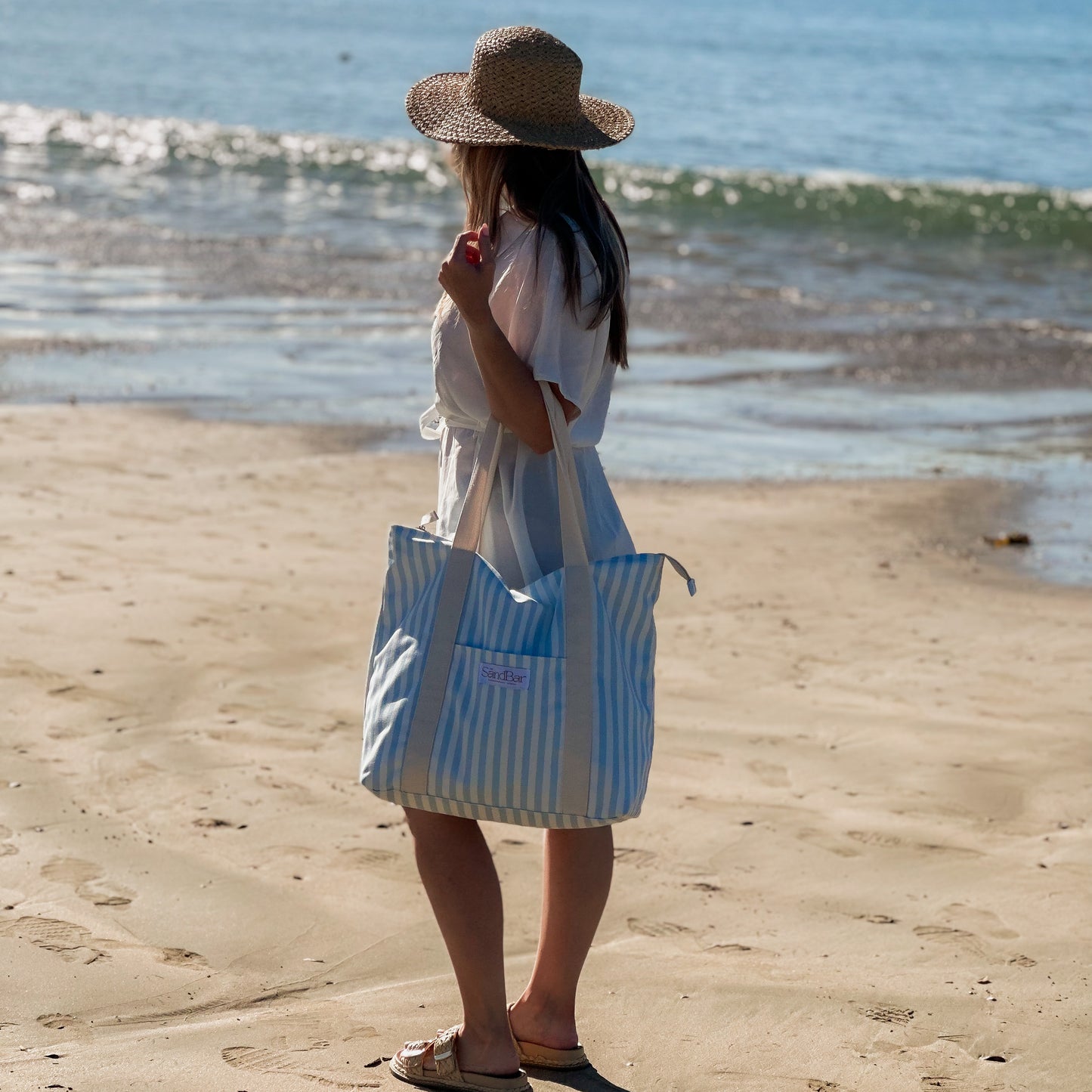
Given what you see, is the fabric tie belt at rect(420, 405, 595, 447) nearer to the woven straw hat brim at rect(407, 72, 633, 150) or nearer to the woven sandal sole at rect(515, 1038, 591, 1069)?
the woven straw hat brim at rect(407, 72, 633, 150)

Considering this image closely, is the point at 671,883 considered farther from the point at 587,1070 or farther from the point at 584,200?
the point at 584,200

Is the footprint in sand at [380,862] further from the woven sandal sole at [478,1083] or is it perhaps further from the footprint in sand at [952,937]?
the footprint in sand at [952,937]

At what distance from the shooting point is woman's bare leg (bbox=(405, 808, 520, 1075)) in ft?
8.61

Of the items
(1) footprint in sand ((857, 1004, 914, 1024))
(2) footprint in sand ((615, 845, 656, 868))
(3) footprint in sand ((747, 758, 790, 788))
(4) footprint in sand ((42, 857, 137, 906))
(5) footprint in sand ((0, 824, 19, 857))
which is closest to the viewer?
(1) footprint in sand ((857, 1004, 914, 1024))

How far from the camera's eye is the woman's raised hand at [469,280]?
7.84ft

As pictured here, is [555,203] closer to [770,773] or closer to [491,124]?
[491,124]

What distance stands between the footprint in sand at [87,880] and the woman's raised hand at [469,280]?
5.71 ft

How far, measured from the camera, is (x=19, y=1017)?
2.88 m

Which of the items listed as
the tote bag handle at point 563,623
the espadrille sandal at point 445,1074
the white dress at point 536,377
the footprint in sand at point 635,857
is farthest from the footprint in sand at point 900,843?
the tote bag handle at point 563,623

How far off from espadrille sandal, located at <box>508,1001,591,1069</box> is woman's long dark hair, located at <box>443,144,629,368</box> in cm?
130

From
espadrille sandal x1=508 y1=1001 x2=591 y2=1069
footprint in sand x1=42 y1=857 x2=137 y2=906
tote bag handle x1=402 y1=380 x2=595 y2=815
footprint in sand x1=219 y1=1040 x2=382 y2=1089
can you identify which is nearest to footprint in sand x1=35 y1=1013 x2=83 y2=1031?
footprint in sand x1=219 y1=1040 x2=382 y2=1089

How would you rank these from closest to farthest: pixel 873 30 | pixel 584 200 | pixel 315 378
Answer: pixel 584 200, pixel 315 378, pixel 873 30

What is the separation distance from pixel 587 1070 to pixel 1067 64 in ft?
195

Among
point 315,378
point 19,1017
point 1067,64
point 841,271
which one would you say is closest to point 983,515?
point 315,378
